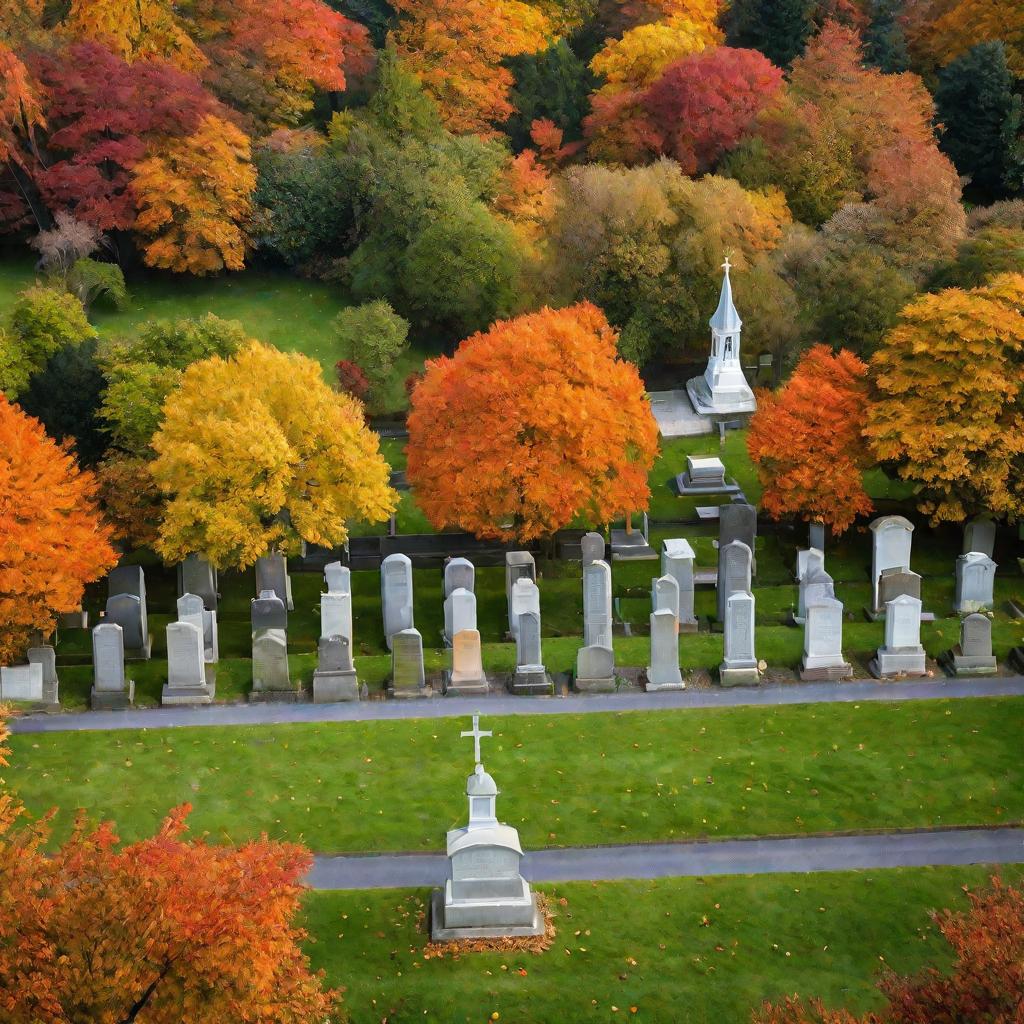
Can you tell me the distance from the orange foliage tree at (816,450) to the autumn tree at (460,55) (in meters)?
24.7

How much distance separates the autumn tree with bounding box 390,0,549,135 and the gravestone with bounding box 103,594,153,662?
1169 inches

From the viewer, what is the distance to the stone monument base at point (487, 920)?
28.8m

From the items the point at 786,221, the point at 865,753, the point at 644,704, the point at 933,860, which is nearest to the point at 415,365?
the point at 786,221

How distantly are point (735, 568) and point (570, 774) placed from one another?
8.78 meters

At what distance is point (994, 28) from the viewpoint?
68438mm

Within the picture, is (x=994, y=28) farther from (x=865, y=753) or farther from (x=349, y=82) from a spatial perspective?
(x=865, y=753)

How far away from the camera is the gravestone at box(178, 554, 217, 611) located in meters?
42.9

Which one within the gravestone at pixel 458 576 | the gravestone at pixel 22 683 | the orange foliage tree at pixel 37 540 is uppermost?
the orange foliage tree at pixel 37 540

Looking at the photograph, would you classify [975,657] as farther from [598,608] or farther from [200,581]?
[200,581]

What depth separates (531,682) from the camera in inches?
1489

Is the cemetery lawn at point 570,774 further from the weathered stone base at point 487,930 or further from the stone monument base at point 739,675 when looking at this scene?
the weathered stone base at point 487,930

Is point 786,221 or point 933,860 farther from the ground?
point 786,221

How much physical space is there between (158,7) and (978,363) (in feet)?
109

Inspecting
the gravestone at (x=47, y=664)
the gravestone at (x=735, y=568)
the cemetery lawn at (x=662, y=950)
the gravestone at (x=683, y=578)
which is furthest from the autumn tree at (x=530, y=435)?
the cemetery lawn at (x=662, y=950)
